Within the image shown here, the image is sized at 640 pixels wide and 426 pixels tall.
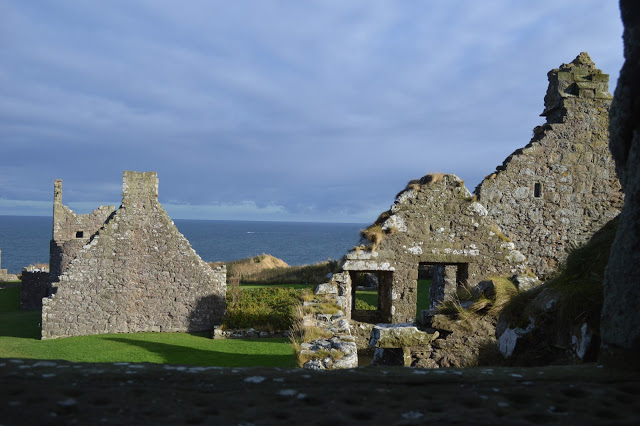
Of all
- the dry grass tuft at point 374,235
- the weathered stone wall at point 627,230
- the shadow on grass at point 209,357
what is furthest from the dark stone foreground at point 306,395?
the shadow on grass at point 209,357

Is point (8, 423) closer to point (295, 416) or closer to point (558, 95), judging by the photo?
point (295, 416)

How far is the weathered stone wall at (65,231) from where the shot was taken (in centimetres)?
2609

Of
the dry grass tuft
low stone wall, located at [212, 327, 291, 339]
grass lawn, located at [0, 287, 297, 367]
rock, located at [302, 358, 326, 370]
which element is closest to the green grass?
low stone wall, located at [212, 327, 291, 339]

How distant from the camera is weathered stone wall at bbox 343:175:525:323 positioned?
36.7 feet

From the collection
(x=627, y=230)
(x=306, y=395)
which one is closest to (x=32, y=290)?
(x=306, y=395)

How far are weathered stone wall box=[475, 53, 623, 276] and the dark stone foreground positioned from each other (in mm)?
14056

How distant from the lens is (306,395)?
7.44 ft

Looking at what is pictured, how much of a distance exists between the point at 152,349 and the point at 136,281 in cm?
360

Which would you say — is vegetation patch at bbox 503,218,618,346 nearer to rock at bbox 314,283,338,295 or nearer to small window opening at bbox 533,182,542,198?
rock at bbox 314,283,338,295

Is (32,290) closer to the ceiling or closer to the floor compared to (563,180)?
closer to the floor

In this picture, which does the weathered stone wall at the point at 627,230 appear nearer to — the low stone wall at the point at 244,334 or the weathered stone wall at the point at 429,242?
the weathered stone wall at the point at 429,242

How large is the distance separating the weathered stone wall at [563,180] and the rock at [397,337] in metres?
9.36

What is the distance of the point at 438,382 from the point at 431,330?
5.74m

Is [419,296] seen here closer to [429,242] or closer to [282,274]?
[429,242]
